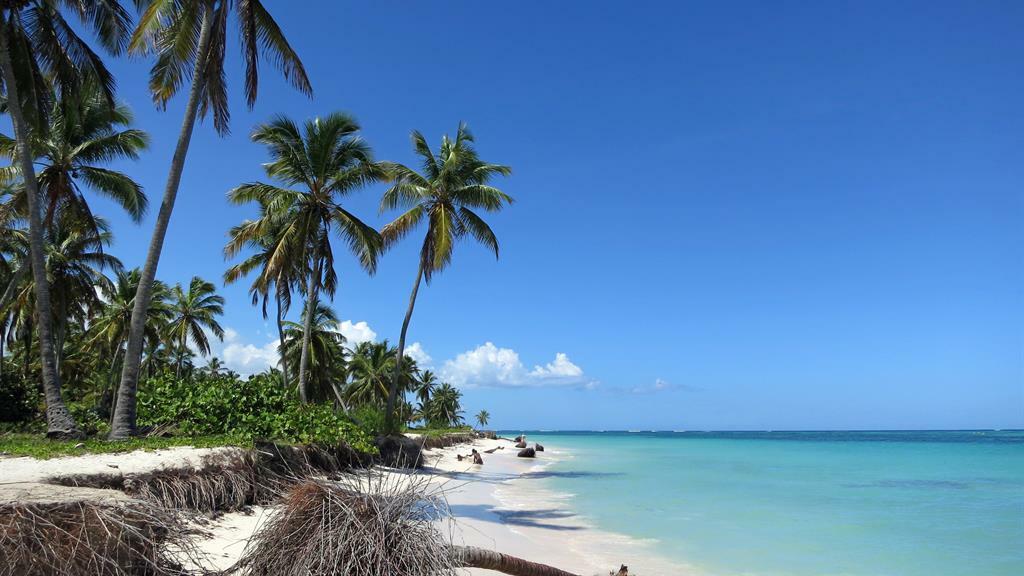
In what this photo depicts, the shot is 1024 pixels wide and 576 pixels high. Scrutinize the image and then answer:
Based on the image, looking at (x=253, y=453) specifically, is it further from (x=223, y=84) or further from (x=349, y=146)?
(x=349, y=146)

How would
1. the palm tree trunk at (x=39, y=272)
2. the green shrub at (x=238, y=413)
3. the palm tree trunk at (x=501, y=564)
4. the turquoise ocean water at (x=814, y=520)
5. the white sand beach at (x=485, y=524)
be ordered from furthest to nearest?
the green shrub at (x=238, y=413) < the palm tree trunk at (x=39, y=272) < the turquoise ocean water at (x=814, y=520) < the white sand beach at (x=485, y=524) < the palm tree trunk at (x=501, y=564)

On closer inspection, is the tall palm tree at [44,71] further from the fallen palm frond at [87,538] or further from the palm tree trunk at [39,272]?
the fallen palm frond at [87,538]

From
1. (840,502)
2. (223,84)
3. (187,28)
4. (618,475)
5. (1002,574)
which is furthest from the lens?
(618,475)

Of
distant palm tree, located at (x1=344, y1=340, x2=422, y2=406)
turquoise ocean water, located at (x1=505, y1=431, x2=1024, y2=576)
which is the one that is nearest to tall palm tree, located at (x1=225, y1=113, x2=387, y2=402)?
turquoise ocean water, located at (x1=505, y1=431, x2=1024, y2=576)

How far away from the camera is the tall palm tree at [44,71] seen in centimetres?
1120

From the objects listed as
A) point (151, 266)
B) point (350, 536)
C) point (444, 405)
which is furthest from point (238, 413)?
point (444, 405)

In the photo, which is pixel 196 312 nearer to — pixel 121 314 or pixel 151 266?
pixel 121 314

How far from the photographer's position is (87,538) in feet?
11.1

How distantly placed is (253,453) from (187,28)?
337 inches

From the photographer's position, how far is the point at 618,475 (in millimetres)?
24047

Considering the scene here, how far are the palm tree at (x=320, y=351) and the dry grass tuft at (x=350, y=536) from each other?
2446cm

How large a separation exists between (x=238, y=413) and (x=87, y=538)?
384 inches

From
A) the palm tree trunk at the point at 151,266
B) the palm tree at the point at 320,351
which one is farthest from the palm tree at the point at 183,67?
the palm tree at the point at 320,351

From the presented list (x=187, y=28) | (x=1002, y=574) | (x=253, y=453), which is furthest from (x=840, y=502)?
(x=187, y=28)
